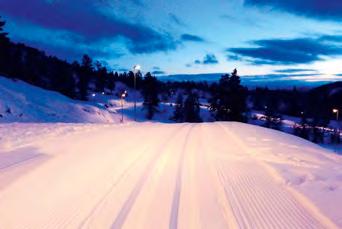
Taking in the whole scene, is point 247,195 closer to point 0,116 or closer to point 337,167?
point 337,167

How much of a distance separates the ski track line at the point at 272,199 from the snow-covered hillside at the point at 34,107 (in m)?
28.6

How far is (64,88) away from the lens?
3627 inches

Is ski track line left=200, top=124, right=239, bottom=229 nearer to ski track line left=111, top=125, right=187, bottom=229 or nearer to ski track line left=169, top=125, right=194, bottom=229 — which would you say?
ski track line left=169, top=125, right=194, bottom=229

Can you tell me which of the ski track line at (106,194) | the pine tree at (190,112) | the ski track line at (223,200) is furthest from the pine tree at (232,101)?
the ski track line at (223,200)

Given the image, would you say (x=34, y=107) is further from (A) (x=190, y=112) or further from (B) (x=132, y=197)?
(A) (x=190, y=112)

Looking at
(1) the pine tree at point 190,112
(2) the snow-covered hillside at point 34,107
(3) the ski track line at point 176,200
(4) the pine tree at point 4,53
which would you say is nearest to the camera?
(3) the ski track line at point 176,200

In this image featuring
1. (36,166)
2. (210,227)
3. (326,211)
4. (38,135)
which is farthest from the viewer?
(38,135)

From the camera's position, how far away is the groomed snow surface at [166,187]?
22.1ft

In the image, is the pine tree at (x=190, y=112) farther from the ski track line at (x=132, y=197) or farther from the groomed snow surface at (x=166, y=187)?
the ski track line at (x=132, y=197)

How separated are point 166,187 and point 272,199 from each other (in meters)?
2.42

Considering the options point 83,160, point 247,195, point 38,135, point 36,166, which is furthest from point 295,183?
point 38,135

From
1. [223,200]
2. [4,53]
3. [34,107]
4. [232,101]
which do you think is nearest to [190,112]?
[232,101]

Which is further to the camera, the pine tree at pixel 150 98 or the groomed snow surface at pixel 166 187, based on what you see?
the pine tree at pixel 150 98

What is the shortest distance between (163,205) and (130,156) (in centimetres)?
555
